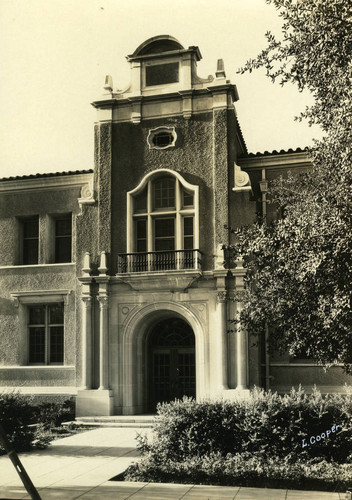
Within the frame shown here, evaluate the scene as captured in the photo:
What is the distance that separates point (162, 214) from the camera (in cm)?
2181

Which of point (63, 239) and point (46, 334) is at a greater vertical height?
point (63, 239)

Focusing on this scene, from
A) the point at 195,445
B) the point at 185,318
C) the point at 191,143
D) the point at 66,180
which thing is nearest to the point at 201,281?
the point at 185,318

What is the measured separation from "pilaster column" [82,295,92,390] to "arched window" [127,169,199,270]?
8.63 ft

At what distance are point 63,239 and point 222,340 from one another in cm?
807

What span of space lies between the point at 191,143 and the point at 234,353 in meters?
7.87

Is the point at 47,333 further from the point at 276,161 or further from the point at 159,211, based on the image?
the point at 276,161

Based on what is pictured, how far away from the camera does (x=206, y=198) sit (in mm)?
21422

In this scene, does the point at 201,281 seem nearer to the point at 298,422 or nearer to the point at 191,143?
the point at 191,143

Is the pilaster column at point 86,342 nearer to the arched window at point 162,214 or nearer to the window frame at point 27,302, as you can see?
the window frame at point 27,302

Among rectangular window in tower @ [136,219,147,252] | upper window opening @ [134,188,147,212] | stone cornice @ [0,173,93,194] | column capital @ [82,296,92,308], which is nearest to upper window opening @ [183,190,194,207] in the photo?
upper window opening @ [134,188,147,212]
